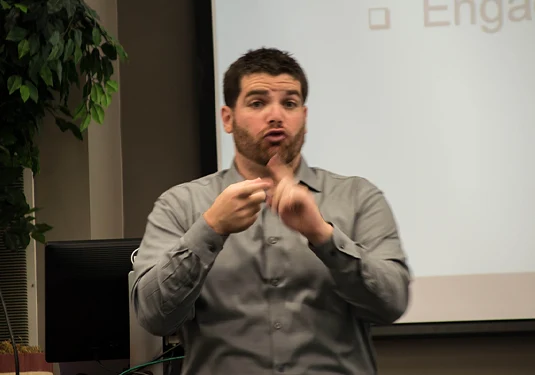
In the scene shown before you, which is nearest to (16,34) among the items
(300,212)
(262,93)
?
(262,93)

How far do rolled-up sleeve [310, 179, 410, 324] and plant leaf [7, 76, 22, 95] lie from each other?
58.1 inches

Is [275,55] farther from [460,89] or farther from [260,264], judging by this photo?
[460,89]

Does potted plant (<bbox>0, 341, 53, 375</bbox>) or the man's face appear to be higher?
the man's face

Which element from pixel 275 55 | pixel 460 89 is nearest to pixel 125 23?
pixel 460 89

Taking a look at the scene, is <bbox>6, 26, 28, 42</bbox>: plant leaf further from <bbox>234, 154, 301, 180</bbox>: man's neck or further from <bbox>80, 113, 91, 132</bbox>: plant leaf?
<bbox>234, 154, 301, 180</bbox>: man's neck

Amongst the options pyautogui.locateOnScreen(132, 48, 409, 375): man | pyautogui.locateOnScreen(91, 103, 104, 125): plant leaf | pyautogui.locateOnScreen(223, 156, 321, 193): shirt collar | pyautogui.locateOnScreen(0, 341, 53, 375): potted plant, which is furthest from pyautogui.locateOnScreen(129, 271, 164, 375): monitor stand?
pyautogui.locateOnScreen(91, 103, 104, 125): plant leaf

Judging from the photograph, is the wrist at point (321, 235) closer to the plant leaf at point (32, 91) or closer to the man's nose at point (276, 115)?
the man's nose at point (276, 115)

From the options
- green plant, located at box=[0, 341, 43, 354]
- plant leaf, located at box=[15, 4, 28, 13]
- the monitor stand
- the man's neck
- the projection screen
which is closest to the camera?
the man's neck

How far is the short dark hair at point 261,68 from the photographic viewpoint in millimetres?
1755

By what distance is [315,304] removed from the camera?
5.46ft

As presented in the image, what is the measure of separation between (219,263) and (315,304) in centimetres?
23

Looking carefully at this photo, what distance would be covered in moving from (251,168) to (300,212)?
1.16 feet

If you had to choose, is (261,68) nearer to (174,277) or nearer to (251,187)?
(251,187)

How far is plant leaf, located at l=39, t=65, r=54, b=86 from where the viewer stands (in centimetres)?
272
